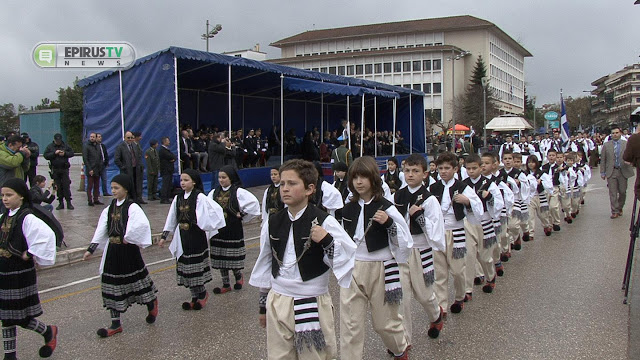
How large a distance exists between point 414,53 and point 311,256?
7725 centimetres

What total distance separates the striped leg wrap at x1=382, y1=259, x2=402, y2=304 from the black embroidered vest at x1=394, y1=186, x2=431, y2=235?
0.86 m

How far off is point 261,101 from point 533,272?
1750cm

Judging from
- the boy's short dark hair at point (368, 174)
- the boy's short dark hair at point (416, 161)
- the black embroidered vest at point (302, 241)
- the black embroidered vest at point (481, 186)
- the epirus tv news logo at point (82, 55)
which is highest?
the epirus tv news logo at point (82, 55)

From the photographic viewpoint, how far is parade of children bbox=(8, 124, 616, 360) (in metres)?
3.52

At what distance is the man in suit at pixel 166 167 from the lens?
1421 centimetres

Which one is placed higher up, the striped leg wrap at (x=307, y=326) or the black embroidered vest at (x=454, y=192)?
the black embroidered vest at (x=454, y=192)

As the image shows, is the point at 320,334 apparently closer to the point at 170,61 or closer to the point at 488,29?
the point at 170,61

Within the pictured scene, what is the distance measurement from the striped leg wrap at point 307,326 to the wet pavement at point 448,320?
1.31 m

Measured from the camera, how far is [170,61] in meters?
14.6

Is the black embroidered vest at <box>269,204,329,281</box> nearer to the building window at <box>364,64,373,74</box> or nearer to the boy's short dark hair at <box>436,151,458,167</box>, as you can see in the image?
the boy's short dark hair at <box>436,151,458,167</box>

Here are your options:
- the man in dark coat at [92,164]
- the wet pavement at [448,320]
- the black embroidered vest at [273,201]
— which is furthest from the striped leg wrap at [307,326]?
the man in dark coat at [92,164]

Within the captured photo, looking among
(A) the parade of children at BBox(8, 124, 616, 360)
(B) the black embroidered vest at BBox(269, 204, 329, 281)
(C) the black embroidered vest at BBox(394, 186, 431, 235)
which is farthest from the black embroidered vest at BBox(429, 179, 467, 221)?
(B) the black embroidered vest at BBox(269, 204, 329, 281)

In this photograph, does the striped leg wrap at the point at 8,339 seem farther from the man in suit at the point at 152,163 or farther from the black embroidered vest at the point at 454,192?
the man in suit at the point at 152,163

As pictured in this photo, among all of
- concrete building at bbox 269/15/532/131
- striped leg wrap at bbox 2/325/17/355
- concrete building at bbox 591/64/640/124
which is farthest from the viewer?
concrete building at bbox 591/64/640/124
